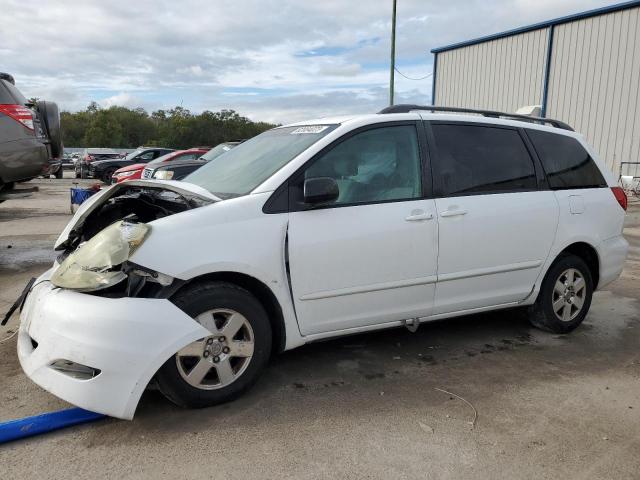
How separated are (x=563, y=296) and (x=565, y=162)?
111 centimetres

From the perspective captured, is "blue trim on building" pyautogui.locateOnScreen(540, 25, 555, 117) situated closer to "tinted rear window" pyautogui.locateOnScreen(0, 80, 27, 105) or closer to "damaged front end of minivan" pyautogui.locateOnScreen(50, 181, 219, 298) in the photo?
"tinted rear window" pyautogui.locateOnScreen(0, 80, 27, 105)

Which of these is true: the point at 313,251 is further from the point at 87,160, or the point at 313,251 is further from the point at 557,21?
the point at 87,160

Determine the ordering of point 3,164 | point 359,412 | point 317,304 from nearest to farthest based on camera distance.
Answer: point 359,412 < point 317,304 < point 3,164

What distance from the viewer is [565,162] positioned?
14.9 feet

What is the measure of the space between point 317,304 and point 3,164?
4849mm

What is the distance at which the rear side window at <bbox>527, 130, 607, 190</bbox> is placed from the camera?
441cm

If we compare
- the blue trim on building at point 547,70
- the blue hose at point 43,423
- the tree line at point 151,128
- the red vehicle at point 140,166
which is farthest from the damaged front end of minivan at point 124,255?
the tree line at point 151,128

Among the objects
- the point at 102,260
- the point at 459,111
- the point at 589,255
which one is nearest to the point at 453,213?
the point at 459,111

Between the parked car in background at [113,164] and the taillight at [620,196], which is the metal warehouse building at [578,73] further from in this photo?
the taillight at [620,196]

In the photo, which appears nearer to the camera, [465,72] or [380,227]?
[380,227]

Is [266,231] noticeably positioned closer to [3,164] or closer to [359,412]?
[359,412]

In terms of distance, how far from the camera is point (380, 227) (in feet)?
11.4

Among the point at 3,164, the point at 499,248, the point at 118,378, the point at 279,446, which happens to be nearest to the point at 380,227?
the point at 499,248

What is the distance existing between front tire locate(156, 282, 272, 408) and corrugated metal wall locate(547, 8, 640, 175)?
19.1 metres
